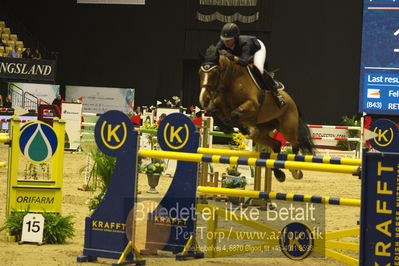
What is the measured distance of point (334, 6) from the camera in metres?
20.6

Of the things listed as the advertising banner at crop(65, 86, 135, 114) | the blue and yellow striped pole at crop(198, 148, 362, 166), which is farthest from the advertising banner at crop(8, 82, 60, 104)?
the blue and yellow striped pole at crop(198, 148, 362, 166)

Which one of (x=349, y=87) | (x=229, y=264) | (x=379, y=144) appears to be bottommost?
(x=229, y=264)

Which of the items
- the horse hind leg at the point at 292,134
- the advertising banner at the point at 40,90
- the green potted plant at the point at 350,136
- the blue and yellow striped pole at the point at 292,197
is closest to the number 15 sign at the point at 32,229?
the blue and yellow striped pole at the point at 292,197

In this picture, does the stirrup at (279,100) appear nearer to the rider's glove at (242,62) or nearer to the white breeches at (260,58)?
the white breeches at (260,58)

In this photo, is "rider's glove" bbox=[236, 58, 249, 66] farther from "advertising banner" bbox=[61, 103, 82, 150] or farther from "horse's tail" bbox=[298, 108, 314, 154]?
"advertising banner" bbox=[61, 103, 82, 150]

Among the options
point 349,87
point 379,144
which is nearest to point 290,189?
point 379,144

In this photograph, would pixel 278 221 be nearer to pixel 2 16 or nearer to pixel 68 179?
pixel 68 179

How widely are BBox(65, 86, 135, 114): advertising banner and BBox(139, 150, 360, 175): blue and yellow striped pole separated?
1531 cm

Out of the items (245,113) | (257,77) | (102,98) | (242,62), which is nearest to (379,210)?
(245,113)

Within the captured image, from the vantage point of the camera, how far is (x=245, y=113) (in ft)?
17.7

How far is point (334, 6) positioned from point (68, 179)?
1254 cm

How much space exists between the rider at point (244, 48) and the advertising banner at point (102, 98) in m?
14.2

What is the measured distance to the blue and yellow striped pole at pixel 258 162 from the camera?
167 inches

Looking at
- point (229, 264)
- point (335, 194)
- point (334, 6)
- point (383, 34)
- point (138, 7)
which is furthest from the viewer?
point (138, 7)
